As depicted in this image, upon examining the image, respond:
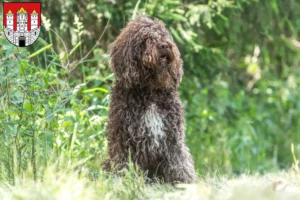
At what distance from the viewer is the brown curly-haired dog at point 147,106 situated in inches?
265

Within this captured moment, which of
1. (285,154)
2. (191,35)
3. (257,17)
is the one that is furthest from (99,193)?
(285,154)

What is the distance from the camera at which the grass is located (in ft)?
16.4

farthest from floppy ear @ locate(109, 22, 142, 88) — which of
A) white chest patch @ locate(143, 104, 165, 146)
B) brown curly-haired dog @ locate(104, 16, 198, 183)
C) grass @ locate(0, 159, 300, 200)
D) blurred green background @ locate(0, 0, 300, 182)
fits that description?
grass @ locate(0, 159, 300, 200)

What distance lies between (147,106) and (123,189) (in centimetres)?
114

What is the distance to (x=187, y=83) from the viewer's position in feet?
35.0

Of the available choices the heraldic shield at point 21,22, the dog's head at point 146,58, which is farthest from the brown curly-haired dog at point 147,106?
the heraldic shield at point 21,22

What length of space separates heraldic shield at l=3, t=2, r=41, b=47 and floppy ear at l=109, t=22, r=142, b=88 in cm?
90

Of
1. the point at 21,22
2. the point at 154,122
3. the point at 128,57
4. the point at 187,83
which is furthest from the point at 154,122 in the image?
the point at 187,83

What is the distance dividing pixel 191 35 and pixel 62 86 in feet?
9.26

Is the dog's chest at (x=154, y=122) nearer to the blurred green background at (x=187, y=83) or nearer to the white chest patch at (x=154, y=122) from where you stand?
the white chest patch at (x=154, y=122)

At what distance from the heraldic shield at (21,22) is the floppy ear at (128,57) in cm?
90

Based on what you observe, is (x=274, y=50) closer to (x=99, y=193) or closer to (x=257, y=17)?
(x=257, y=17)

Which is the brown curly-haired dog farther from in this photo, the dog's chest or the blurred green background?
the blurred green background

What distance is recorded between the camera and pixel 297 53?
38.7 feet
